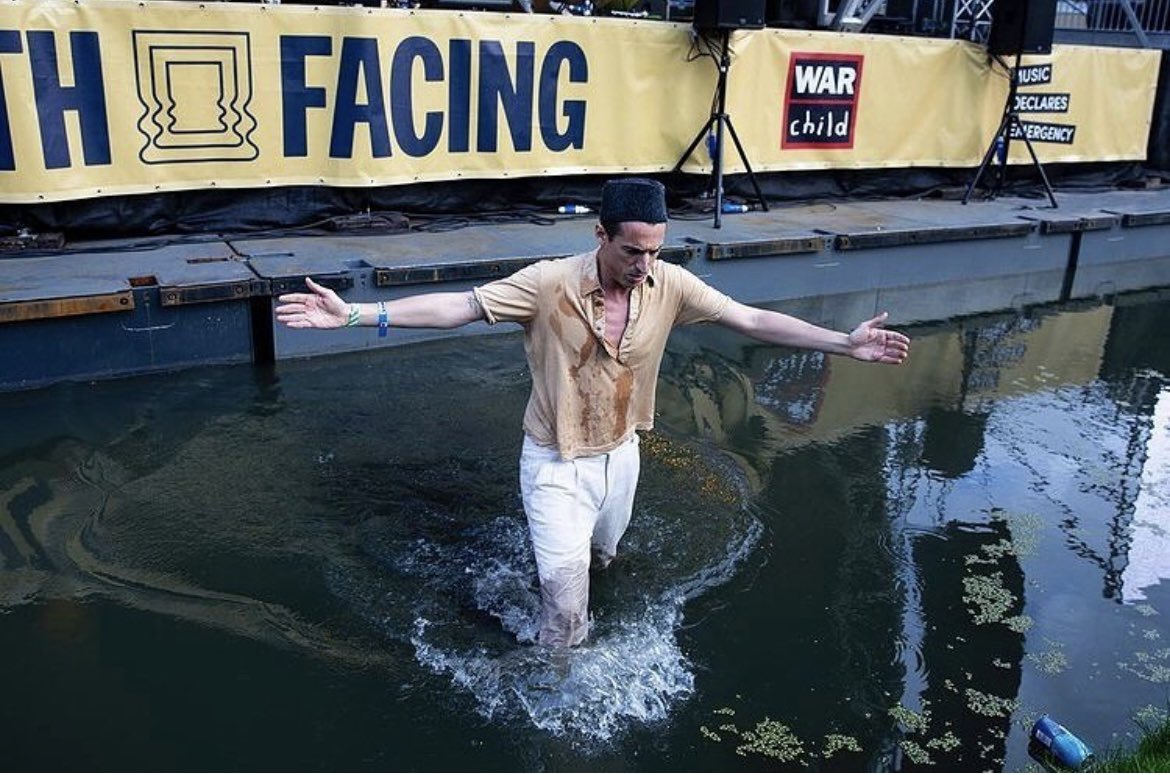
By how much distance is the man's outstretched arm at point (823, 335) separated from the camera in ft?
12.5

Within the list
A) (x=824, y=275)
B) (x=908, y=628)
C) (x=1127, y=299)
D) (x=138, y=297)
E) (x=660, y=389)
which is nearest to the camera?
(x=908, y=628)

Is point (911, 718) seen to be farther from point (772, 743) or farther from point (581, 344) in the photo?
point (581, 344)

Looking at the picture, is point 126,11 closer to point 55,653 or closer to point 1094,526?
point 55,653

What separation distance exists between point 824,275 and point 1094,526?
4628 mm

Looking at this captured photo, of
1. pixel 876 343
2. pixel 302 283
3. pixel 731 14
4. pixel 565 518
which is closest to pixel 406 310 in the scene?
pixel 565 518

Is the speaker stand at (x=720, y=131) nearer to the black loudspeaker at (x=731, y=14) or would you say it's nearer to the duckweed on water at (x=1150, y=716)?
the black loudspeaker at (x=731, y=14)

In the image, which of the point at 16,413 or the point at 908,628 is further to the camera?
the point at 16,413

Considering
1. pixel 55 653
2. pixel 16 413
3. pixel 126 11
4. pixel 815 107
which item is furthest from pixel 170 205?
pixel 815 107

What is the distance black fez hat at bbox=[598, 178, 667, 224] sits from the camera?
3402 mm

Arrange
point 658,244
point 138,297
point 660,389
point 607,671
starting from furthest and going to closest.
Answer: point 660,389, point 138,297, point 607,671, point 658,244

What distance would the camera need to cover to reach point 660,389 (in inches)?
286

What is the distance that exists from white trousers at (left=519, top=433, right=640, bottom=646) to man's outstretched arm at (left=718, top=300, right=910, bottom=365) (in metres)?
0.62

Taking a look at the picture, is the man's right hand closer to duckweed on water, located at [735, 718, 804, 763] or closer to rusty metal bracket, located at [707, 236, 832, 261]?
duckweed on water, located at [735, 718, 804, 763]

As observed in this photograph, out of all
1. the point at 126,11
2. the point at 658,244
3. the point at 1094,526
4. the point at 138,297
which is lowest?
the point at 1094,526
